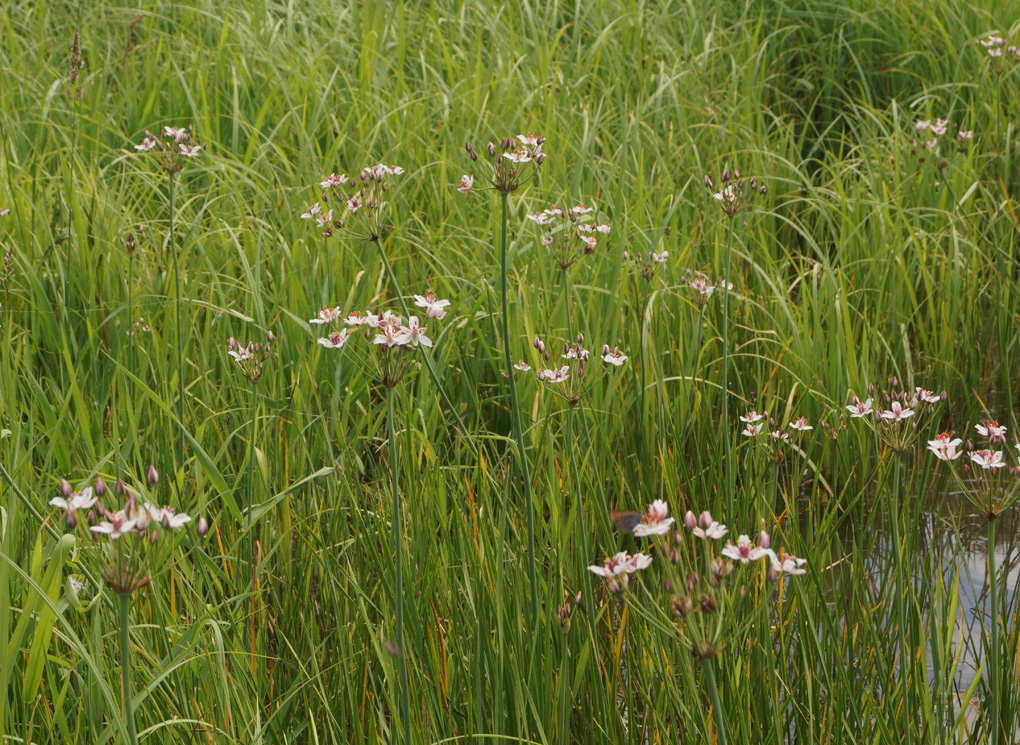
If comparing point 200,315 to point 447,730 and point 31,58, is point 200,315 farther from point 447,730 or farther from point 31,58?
point 31,58

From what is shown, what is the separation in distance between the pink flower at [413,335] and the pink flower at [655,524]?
472 millimetres

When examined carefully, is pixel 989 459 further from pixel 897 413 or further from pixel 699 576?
pixel 699 576

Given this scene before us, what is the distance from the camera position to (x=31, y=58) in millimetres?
5113

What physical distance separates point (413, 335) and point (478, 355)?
1686 millimetres

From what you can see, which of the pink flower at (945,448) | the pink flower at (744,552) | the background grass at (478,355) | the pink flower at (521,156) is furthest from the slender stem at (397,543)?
the pink flower at (945,448)

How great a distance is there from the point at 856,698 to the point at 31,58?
5.24 meters

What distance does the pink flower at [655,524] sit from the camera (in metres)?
1.23

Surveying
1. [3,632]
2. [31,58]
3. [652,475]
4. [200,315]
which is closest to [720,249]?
[652,475]

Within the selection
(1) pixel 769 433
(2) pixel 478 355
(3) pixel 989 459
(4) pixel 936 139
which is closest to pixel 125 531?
(3) pixel 989 459

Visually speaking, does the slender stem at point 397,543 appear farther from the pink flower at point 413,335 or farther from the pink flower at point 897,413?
the pink flower at point 897,413

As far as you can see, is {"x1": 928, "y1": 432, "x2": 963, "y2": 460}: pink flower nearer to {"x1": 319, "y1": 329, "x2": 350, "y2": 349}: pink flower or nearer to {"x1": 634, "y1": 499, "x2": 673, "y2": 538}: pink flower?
{"x1": 634, "y1": 499, "x2": 673, "y2": 538}: pink flower

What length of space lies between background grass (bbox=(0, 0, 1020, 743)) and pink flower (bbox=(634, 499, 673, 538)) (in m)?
0.13

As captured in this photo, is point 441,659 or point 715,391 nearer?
point 441,659

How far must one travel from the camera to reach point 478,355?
3.25 m
